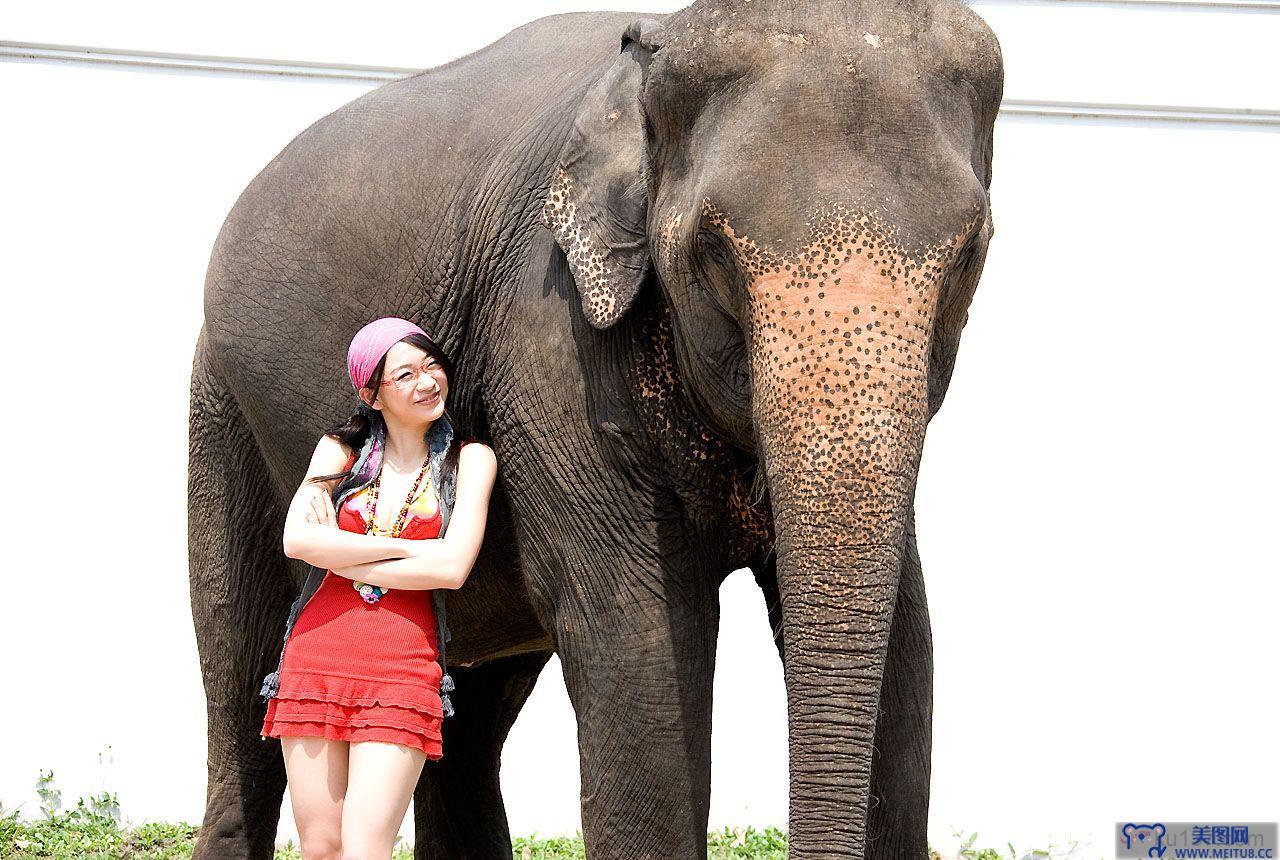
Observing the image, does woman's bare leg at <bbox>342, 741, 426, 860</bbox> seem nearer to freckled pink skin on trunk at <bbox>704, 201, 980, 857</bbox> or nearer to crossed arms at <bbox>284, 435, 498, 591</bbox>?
crossed arms at <bbox>284, 435, 498, 591</bbox>

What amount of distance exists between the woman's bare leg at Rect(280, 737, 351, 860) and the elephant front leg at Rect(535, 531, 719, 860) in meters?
0.45

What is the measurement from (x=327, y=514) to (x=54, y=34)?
3.04 metres

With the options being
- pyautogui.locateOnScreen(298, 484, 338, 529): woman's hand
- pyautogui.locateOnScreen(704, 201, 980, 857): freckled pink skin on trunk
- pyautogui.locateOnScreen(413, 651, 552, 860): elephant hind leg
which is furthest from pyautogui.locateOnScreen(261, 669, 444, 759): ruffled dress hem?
pyautogui.locateOnScreen(413, 651, 552, 860): elephant hind leg

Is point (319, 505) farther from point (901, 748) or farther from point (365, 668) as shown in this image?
point (901, 748)

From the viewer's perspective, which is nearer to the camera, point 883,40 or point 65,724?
point 883,40

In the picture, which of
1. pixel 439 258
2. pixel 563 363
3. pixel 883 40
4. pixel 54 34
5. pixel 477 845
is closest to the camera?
pixel 883 40

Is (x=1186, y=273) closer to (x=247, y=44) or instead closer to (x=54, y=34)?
(x=247, y=44)

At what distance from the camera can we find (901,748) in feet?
12.0

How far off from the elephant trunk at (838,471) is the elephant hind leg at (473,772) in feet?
6.60

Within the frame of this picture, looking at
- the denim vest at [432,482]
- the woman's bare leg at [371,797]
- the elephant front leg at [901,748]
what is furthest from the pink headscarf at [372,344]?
the elephant front leg at [901,748]

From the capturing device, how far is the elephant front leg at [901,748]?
Result: 3654 millimetres

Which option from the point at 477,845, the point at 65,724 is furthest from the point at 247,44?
the point at 477,845

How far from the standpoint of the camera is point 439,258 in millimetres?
3738

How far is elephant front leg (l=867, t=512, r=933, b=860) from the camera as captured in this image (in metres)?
3.65
